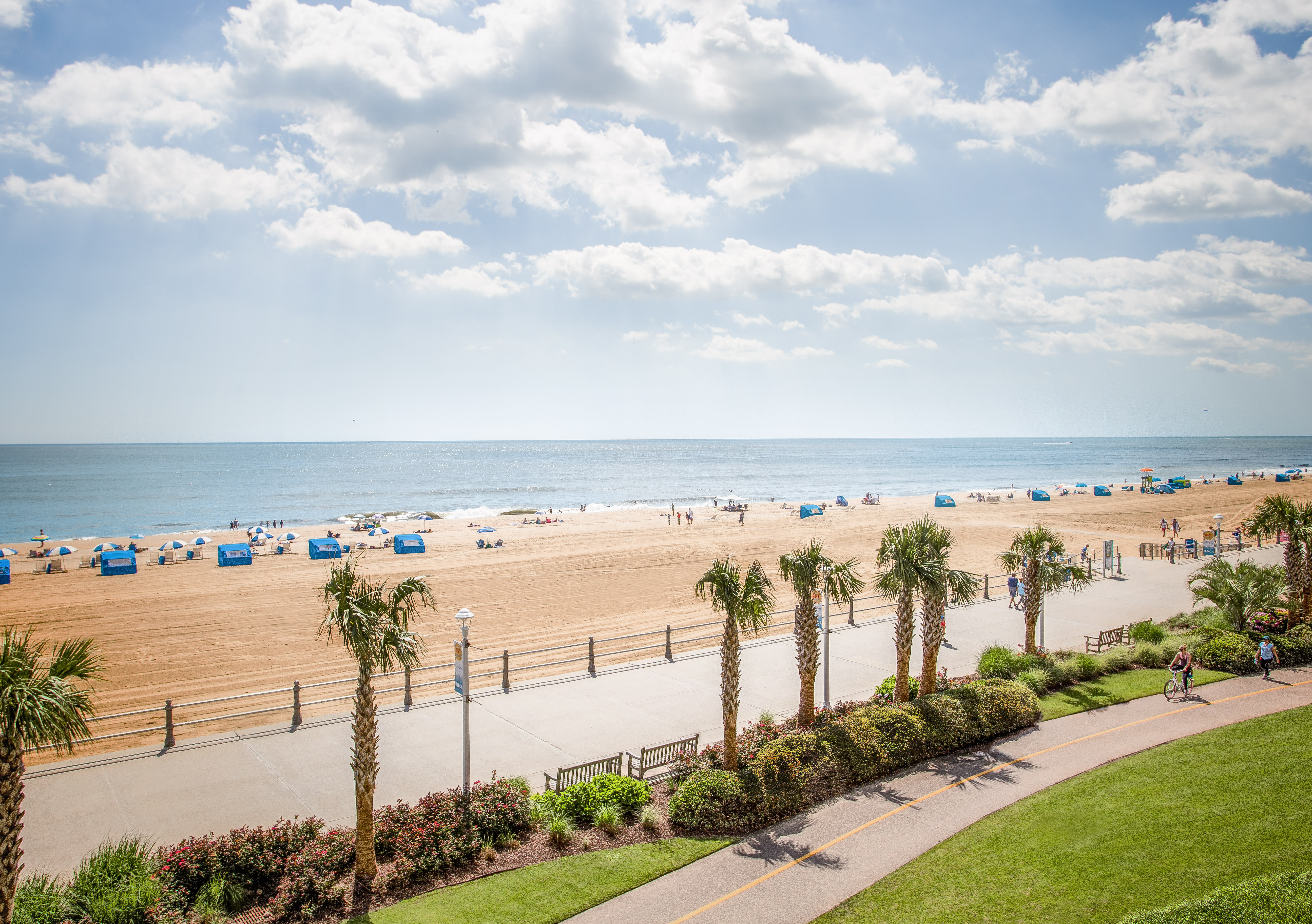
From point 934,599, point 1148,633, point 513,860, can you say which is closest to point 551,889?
point 513,860

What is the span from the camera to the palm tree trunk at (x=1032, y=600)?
1905 centimetres

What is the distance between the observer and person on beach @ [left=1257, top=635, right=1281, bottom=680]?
58.7ft

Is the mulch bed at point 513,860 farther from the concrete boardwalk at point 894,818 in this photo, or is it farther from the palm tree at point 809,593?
the palm tree at point 809,593

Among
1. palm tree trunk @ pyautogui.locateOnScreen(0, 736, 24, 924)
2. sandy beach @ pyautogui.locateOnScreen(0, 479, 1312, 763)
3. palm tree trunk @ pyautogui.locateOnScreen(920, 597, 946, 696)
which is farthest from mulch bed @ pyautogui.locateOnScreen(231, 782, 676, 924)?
sandy beach @ pyautogui.locateOnScreen(0, 479, 1312, 763)

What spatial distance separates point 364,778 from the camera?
9.77 m

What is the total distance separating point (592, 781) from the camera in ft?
39.5

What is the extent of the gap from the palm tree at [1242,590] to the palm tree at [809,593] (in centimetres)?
1428

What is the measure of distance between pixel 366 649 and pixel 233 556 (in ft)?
132

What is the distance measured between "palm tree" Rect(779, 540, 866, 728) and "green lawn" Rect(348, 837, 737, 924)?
4.22 m

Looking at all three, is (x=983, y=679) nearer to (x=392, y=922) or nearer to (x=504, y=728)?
(x=504, y=728)

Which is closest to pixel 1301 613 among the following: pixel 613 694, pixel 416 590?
pixel 613 694

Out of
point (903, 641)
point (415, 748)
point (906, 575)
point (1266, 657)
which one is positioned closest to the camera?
point (415, 748)

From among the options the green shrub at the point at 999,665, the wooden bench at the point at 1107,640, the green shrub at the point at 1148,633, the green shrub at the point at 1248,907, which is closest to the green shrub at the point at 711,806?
the green shrub at the point at 1248,907

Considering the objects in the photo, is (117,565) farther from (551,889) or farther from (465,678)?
(551,889)
